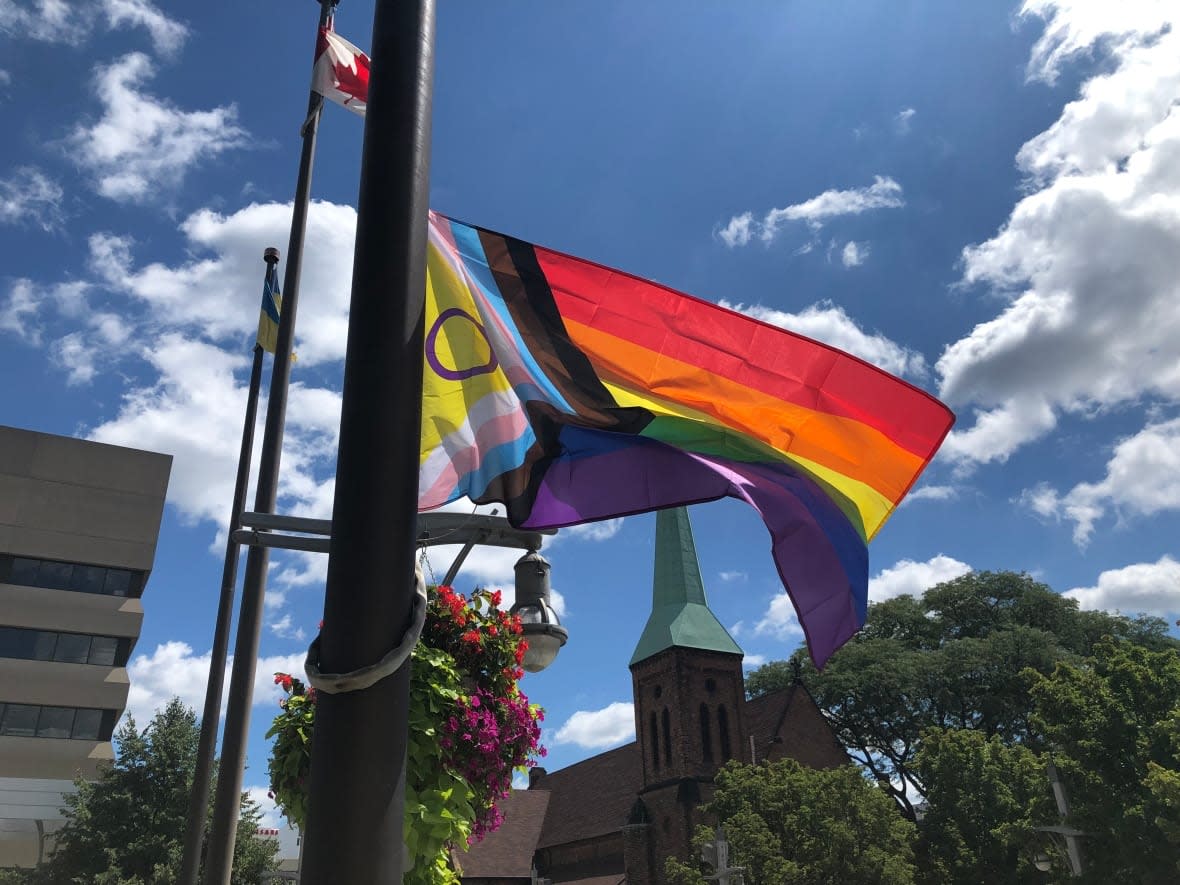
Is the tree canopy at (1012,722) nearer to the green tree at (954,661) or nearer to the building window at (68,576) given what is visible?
the green tree at (954,661)

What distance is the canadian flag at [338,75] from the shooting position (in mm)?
9750

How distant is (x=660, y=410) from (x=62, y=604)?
51.7m

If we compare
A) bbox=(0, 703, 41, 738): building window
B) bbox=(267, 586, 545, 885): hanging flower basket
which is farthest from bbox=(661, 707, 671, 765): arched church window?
bbox=(267, 586, 545, 885): hanging flower basket

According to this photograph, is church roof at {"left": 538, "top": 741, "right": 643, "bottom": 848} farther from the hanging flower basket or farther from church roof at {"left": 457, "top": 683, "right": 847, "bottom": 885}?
the hanging flower basket

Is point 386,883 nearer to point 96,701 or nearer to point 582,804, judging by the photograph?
point 96,701

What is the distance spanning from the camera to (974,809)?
118 feet

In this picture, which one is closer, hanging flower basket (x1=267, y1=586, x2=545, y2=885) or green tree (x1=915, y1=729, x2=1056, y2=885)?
hanging flower basket (x1=267, y1=586, x2=545, y2=885)

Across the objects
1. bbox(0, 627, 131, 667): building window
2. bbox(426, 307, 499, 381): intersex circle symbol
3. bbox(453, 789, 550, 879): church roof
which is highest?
bbox(0, 627, 131, 667): building window

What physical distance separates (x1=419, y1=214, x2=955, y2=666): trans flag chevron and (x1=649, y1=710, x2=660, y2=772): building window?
151ft

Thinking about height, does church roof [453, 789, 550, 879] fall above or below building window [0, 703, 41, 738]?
below

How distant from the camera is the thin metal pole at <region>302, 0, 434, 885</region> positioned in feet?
7.61

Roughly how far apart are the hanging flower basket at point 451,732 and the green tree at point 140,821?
1093 inches

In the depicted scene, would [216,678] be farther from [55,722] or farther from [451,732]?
[55,722]

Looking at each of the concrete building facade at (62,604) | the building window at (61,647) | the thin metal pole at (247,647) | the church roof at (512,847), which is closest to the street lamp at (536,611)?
the thin metal pole at (247,647)
